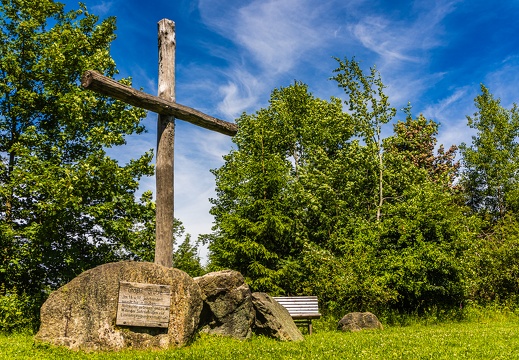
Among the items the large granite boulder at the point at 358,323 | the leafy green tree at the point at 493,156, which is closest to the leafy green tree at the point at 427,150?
the leafy green tree at the point at 493,156

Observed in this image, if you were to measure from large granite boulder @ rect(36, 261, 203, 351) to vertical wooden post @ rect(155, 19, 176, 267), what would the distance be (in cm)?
70

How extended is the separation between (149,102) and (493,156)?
36.0 metres

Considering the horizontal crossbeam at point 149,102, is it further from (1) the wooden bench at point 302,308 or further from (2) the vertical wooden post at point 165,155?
(1) the wooden bench at point 302,308

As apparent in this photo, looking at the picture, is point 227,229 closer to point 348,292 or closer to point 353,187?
point 348,292

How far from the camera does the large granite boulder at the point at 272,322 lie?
1273cm

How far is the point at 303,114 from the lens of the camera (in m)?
37.0

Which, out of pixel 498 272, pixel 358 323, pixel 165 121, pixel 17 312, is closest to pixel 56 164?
pixel 17 312

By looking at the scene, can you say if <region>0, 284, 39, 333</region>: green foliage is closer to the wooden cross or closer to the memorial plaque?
the memorial plaque

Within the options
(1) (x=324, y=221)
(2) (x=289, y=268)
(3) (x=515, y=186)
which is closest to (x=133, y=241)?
(2) (x=289, y=268)

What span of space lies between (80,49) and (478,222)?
24664 millimetres

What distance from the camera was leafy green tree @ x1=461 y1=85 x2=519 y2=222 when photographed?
38.3m

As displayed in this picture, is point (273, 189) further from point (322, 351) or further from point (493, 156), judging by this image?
point (493, 156)

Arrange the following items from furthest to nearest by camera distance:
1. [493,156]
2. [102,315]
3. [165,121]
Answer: [493,156], [165,121], [102,315]

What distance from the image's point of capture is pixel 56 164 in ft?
62.8
